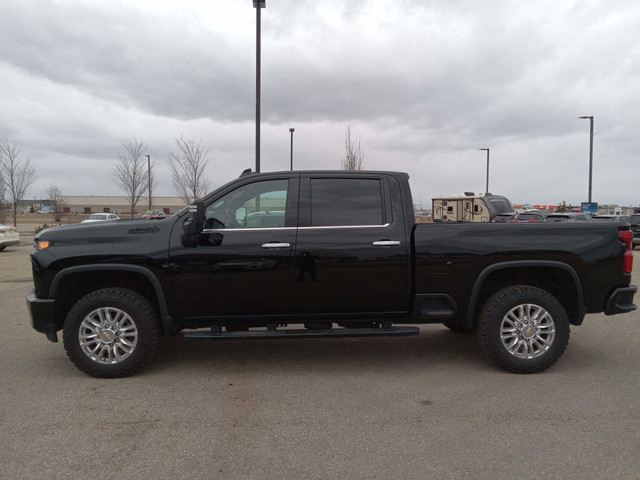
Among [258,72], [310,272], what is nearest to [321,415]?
[310,272]

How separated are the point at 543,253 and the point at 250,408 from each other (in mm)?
3112

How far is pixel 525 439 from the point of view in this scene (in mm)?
3348

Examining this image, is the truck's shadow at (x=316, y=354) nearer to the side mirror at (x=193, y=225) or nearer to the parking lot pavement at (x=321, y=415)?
the parking lot pavement at (x=321, y=415)

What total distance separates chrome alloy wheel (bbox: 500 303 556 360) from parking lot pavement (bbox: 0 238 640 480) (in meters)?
0.26

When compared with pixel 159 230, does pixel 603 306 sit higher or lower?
lower

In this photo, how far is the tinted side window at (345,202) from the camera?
4699 millimetres

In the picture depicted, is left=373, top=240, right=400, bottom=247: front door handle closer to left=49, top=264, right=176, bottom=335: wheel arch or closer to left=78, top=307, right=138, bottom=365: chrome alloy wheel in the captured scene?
left=49, top=264, right=176, bottom=335: wheel arch

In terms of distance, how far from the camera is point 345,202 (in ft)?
15.6

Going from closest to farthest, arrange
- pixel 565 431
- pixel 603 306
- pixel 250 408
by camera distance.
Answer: pixel 565 431 < pixel 250 408 < pixel 603 306

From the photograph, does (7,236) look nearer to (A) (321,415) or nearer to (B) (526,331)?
(A) (321,415)

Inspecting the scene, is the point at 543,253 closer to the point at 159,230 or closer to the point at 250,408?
the point at 250,408

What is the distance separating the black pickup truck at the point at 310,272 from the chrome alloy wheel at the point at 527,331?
1 centimetres

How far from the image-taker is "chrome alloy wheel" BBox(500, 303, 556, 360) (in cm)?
465

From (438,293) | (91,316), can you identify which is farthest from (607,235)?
(91,316)
